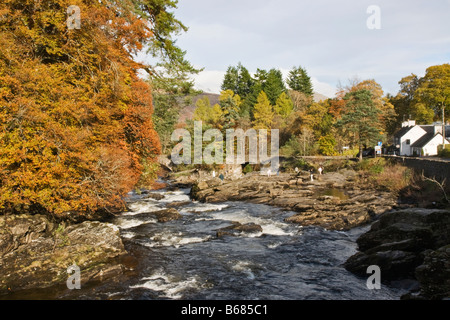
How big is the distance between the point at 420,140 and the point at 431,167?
1074 inches

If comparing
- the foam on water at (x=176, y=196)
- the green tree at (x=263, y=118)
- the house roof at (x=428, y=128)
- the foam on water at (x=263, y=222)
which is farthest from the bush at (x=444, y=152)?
the foam on water at (x=176, y=196)

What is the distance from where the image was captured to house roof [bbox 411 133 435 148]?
1817 inches

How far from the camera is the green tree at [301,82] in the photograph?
3561 inches

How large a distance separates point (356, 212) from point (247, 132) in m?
35.9

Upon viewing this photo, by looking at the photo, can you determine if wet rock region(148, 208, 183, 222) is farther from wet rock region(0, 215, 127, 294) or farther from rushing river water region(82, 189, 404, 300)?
wet rock region(0, 215, 127, 294)

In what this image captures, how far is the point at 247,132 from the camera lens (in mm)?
54906

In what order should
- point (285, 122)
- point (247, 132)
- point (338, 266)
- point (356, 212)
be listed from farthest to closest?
point (285, 122) → point (247, 132) → point (356, 212) → point (338, 266)

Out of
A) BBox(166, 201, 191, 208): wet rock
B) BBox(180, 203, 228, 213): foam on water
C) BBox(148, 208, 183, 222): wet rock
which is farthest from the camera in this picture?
BBox(166, 201, 191, 208): wet rock

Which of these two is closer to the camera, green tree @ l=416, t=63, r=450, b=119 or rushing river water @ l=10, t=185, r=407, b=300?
rushing river water @ l=10, t=185, r=407, b=300

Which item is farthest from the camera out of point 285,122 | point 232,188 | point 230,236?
point 285,122

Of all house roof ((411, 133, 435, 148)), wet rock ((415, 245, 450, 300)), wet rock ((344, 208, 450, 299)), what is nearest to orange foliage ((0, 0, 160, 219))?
wet rock ((344, 208, 450, 299))

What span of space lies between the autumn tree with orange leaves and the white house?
46.0 m
